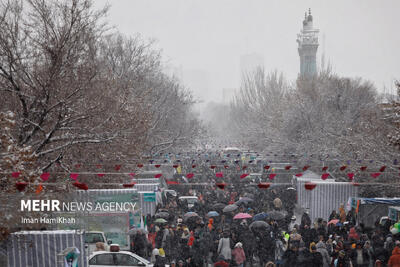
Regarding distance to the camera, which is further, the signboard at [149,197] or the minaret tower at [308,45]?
the minaret tower at [308,45]

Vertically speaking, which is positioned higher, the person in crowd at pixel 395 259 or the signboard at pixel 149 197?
the signboard at pixel 149 197

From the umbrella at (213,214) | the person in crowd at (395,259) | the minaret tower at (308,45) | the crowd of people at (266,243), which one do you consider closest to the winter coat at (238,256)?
the crowd of people at (266,243)

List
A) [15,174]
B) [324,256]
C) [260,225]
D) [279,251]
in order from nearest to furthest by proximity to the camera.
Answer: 1. [15,174]
2. [324,256]
3. [279,251]
4. [260,225]

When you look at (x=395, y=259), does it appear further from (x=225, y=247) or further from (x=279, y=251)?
(x=225, y=247)

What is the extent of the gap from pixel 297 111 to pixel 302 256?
94.4ft

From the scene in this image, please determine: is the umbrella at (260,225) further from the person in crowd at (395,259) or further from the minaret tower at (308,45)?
the minaret tower at (308,45)

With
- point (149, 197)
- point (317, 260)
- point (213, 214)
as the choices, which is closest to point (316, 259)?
point (317, 260)

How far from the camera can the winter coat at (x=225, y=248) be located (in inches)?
532

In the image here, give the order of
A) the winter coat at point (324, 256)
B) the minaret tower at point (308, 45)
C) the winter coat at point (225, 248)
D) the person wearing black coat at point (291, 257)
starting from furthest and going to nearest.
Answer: the minaret tower at point (308, 45) < the winter coat at point (225, 248) < the winter coat at point (324, 256) < the person wearing black coat at point (291, 257)

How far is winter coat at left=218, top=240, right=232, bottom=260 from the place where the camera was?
13502 millimetres

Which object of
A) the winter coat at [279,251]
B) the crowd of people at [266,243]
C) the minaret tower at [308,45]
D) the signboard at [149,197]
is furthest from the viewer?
the minaret tower at [308,45]

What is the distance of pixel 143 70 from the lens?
123 feet

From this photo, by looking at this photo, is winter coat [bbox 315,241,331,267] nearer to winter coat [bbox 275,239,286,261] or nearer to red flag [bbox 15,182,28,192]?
winter coat [bbox 275,239,286,261]

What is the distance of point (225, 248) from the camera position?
44.4ft
